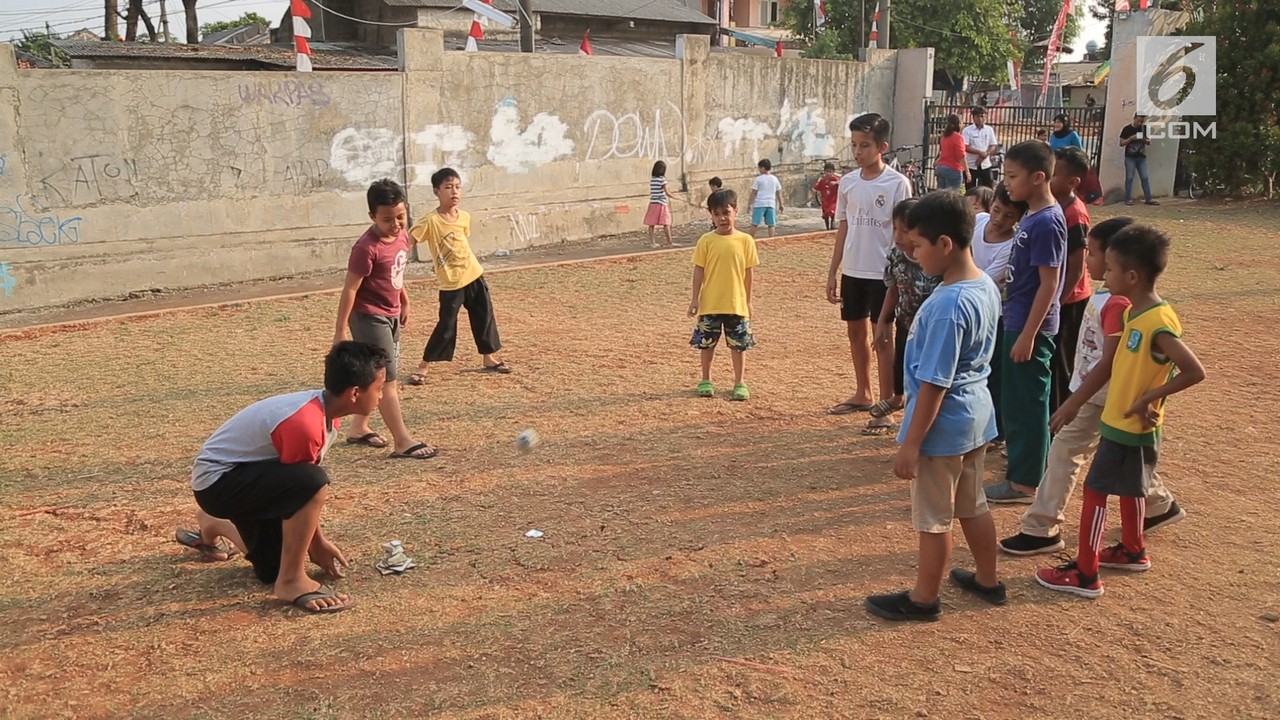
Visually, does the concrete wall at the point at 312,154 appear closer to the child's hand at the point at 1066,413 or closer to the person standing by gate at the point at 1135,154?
the person standing by gate at the point at 1135,154

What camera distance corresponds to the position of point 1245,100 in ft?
60.1

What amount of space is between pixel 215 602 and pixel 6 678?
2.49ft

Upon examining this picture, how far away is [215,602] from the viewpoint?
4133mm

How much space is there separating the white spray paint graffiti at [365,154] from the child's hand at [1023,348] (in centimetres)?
995

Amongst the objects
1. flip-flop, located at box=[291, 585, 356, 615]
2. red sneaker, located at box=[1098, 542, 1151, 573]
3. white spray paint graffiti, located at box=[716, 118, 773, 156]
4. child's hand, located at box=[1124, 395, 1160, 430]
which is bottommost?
flip-flop, located at box=[291, 585, 356, 615]

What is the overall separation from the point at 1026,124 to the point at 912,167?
8.83 ft

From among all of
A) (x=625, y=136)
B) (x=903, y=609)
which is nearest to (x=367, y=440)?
(x=903, y=609)

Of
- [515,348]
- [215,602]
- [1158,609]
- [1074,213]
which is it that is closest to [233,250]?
[515,348]

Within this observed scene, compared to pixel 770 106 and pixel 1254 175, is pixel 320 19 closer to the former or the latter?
pixel 770 106

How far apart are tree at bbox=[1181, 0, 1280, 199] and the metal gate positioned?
172 centimetres

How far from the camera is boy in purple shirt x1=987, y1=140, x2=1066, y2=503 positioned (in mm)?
4641

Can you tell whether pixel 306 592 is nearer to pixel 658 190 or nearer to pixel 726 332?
pixel 726 332
